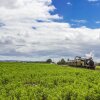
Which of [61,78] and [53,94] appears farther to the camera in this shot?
[61,78]

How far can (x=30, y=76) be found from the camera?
35.6m

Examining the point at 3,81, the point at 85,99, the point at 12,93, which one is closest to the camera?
the point at 85,99

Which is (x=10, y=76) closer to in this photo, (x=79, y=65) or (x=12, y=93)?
(x=12, y=93)

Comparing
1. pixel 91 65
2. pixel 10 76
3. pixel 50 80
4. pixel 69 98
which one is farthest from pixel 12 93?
pixel 91 65

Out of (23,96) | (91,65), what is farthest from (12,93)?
(91,65)

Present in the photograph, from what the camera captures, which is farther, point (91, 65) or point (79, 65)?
point (79, 65)

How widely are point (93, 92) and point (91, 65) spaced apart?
5447 cm

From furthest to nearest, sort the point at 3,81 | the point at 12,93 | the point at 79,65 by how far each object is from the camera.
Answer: the point at 79,65
the point at 3,81
the point at 12,93

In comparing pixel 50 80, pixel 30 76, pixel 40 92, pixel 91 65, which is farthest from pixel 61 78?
pixel 91 65

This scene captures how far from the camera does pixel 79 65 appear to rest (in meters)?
80.6

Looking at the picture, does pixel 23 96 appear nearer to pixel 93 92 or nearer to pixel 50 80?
pixel 93 92

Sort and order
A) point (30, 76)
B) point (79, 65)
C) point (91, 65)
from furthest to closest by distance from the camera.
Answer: point (79, 65), point (91, 65), point (30, 76)

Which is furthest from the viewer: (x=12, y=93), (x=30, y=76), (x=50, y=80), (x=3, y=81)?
(x=30, y=76)

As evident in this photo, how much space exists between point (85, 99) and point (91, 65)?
5540 cm
